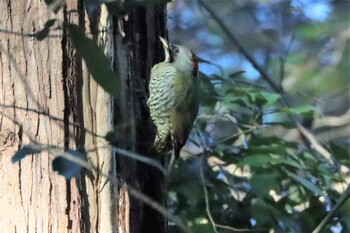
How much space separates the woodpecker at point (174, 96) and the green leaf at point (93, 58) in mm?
1604

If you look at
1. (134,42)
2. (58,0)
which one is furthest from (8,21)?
(58,0)

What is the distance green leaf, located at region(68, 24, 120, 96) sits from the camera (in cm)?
155

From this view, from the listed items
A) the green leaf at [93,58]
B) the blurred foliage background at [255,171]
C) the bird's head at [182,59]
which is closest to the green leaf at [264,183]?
the blurred foliage background at [255,171]

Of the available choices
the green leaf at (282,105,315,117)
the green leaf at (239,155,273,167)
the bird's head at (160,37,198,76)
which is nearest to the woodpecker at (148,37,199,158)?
the bird's head at (160,37,198,76)

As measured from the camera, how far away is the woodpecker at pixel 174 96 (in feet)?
10.7

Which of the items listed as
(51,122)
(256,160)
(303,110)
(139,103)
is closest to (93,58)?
(51,122)

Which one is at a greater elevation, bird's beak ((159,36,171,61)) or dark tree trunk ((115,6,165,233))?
bird's beak ((159,36,171,61))

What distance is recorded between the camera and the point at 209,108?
375 cm

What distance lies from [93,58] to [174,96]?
1940 millimetres

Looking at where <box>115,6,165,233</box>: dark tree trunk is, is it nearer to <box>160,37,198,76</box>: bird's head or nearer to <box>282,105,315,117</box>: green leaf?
<box>160,37,198,76</box>: bird's head

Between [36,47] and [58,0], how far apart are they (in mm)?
796

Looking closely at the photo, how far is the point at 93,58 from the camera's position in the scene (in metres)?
1.56

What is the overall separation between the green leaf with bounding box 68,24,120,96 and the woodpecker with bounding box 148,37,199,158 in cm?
160

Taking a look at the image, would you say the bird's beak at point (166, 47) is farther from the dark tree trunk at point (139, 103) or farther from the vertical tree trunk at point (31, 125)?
the vertical tree trunk at point (31, 125)
